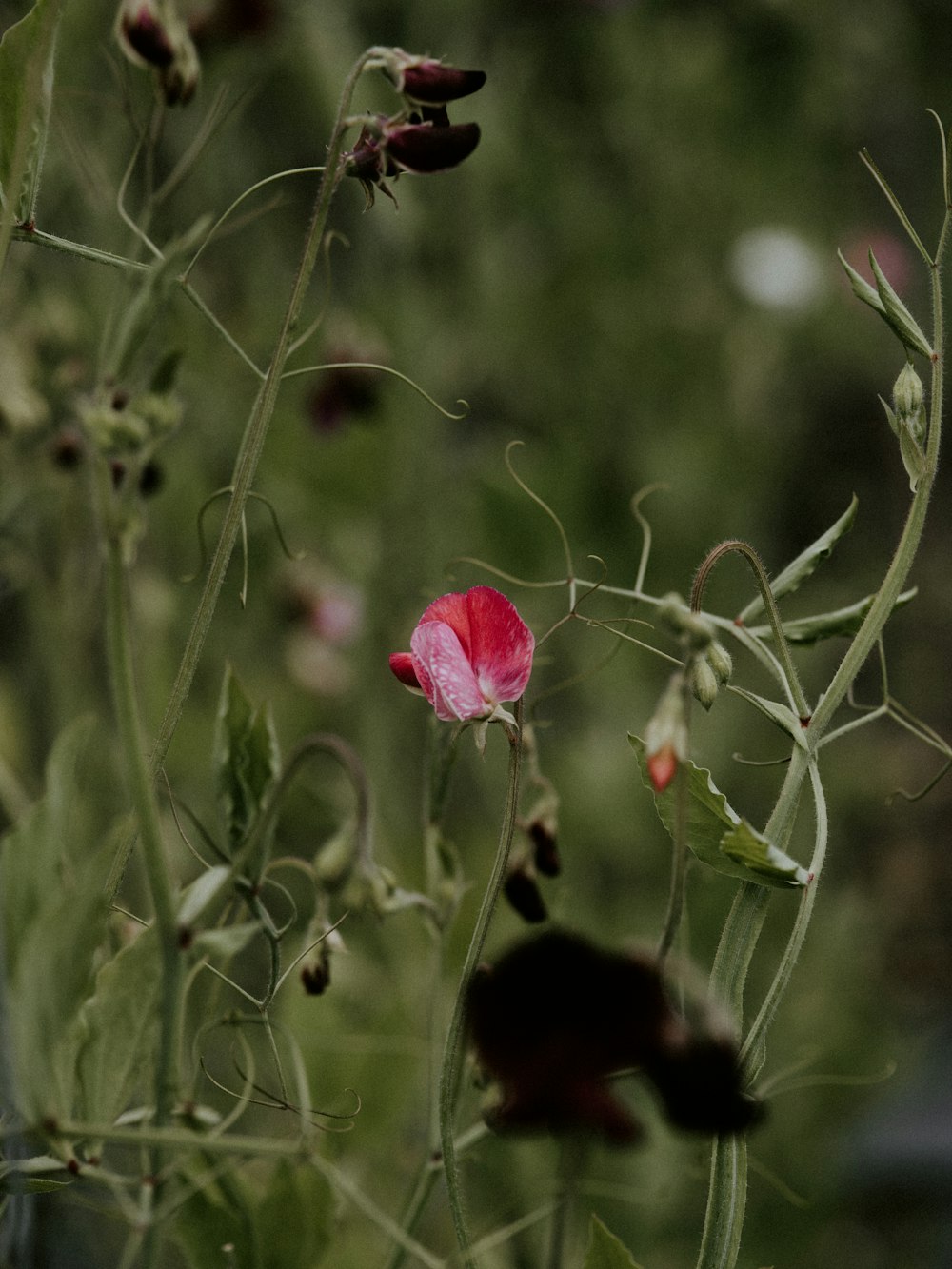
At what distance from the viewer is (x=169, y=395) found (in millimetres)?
291

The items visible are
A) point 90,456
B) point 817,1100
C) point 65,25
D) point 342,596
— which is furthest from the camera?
point 817,1100

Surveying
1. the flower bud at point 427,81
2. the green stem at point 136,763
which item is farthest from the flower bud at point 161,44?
the green stem at point 136,763

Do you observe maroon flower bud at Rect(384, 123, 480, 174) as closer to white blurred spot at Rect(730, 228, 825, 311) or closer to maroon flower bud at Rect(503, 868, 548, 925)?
maroon flower bud at Rect(503, 868, 548, 925)

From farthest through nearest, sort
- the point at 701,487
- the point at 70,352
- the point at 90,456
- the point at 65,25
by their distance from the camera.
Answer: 1. the point at 701,487
2. the point at 65,25
3. the point at 70,352
4. the point at 90,456

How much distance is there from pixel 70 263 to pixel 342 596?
412mm

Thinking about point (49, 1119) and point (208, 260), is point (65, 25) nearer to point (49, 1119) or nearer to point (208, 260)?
point (208, 260)

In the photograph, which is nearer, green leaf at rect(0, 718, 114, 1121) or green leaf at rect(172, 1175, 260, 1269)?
green leaf at rect(0, 718, 114, 1121)

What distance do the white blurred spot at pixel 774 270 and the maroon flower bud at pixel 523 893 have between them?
61.1 inches

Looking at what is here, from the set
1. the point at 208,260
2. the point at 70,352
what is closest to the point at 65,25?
the point at 70,352

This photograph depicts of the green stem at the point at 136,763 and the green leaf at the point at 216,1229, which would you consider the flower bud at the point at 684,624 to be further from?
the green leaf at the point at 216,1229

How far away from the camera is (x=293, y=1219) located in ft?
1.27

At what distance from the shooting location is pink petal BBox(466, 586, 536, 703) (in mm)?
352

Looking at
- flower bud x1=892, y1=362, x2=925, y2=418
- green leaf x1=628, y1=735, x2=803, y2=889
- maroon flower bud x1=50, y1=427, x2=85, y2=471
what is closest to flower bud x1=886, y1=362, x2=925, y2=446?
flower bud x1=892, y1=362, x2=925, y2=418

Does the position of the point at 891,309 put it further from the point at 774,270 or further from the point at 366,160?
the point at 774,270
